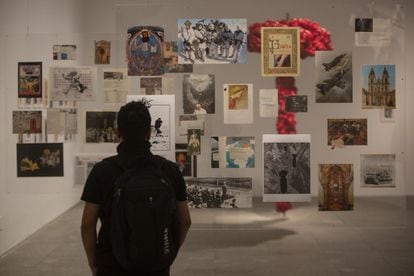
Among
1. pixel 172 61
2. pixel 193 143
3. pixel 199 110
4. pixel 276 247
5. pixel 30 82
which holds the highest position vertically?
pixel 172 61

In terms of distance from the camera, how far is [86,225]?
6.79 feet

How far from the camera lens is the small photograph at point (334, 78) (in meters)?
3.95

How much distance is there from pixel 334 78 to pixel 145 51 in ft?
4.60

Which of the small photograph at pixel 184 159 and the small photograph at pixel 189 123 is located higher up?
the small photograph at pixel 189 123

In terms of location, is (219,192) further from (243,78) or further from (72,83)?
(72,83)

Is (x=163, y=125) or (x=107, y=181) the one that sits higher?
(x=163, y=125)

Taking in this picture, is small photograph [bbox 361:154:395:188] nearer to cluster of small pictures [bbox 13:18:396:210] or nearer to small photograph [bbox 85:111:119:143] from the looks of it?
cluster of small pictures [bbox 13:18:396:210]

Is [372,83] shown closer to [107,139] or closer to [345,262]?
[345,262]

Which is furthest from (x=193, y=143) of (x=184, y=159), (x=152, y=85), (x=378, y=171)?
(x=378, y=171)

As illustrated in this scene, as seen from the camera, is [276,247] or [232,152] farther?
[276,247]

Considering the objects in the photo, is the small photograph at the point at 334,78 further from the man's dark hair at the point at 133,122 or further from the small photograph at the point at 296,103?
the man's dark hair at the point at 133,122

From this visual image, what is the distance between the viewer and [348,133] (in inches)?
157

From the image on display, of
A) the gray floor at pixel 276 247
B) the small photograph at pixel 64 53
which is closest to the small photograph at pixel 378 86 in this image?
the gray floor at pixel 276 247

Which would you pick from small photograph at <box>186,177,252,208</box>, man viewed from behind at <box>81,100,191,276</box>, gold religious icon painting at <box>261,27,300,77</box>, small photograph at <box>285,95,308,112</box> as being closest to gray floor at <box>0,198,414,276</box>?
small photograph at <box>186,177,252,208</box>
